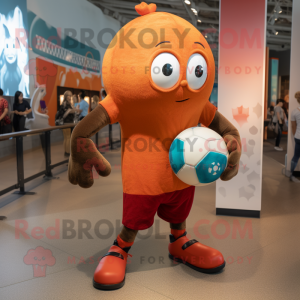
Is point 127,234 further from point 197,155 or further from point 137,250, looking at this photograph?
point 197,155

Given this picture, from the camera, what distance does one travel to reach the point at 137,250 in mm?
2592

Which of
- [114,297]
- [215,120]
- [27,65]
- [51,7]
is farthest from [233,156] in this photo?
[51,7]

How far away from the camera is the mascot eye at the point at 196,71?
182 cm

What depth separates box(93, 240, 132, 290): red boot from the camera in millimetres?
2004

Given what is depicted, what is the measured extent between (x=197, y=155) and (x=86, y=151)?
643 millimetres

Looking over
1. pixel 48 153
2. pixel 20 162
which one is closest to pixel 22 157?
pixel 20 162

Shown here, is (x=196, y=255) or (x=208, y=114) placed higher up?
(x=208, y=114)

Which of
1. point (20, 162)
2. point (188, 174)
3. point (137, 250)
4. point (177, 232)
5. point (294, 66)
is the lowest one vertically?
point (137, 250)

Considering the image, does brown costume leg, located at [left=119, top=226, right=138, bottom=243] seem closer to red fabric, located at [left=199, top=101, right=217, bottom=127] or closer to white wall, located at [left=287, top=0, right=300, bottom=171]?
red fabric, located at [left=199, top=101, right=217, bottom=127]

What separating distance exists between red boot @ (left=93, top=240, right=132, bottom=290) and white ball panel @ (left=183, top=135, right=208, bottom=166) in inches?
32.9

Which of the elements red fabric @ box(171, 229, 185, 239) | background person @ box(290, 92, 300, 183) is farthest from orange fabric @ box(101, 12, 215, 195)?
background person @ box(290, 92, 300, 183)

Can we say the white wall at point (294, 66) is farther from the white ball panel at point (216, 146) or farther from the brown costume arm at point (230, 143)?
the white ball panel at point (216, 146)

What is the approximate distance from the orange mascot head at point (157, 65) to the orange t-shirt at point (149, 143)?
0.05 meters

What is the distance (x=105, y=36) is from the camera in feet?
40.0
